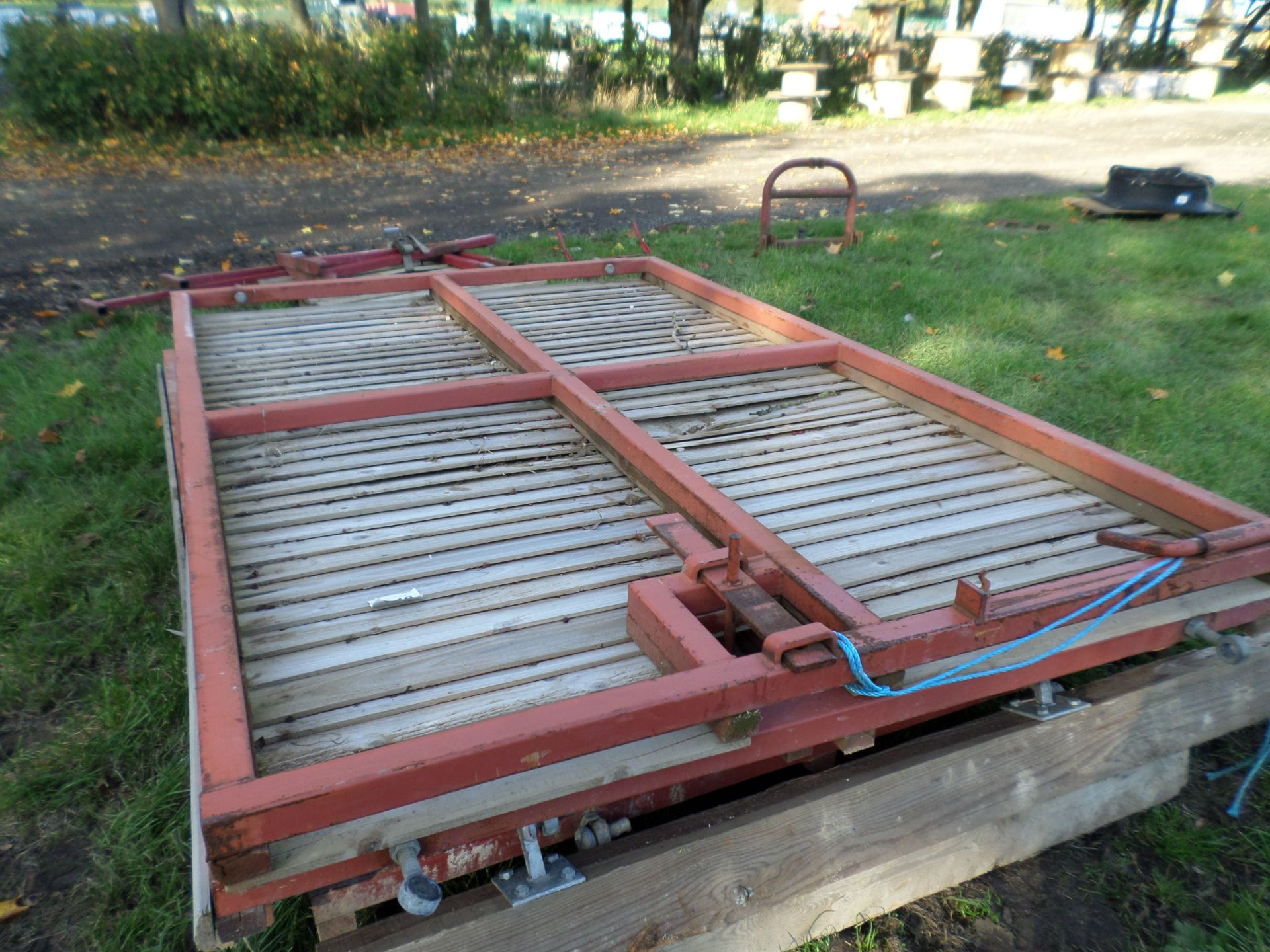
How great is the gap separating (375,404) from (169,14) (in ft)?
46.2

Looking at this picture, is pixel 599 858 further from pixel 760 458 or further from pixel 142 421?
pixel 142 421

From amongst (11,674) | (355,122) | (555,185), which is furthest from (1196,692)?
(355,122)

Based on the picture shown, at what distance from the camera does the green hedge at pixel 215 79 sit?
12.5m

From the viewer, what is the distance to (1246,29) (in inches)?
901

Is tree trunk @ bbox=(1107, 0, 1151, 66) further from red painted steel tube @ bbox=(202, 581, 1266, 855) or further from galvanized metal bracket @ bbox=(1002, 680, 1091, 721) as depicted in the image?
red painted steel tube @ bbox=(202, 581, 1266, 855)

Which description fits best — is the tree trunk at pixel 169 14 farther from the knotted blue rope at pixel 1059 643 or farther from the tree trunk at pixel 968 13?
the tree trunk at pixel 968 13

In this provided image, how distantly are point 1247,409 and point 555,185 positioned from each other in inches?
313

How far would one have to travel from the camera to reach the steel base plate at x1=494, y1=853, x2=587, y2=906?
1735 millimetres

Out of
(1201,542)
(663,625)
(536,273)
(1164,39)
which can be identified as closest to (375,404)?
(663,625)

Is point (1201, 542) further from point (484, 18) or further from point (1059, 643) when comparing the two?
point (484, 18)

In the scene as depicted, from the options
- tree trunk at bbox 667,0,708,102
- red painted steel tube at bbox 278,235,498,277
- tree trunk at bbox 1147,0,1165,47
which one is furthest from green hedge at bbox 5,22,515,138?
tree trunk at bbox 1147,0,1165,47

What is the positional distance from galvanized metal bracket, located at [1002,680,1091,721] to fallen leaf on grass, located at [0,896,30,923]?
8.03 ft

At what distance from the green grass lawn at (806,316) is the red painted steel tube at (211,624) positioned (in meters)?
0.65

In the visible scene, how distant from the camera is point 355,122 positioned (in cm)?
1348
